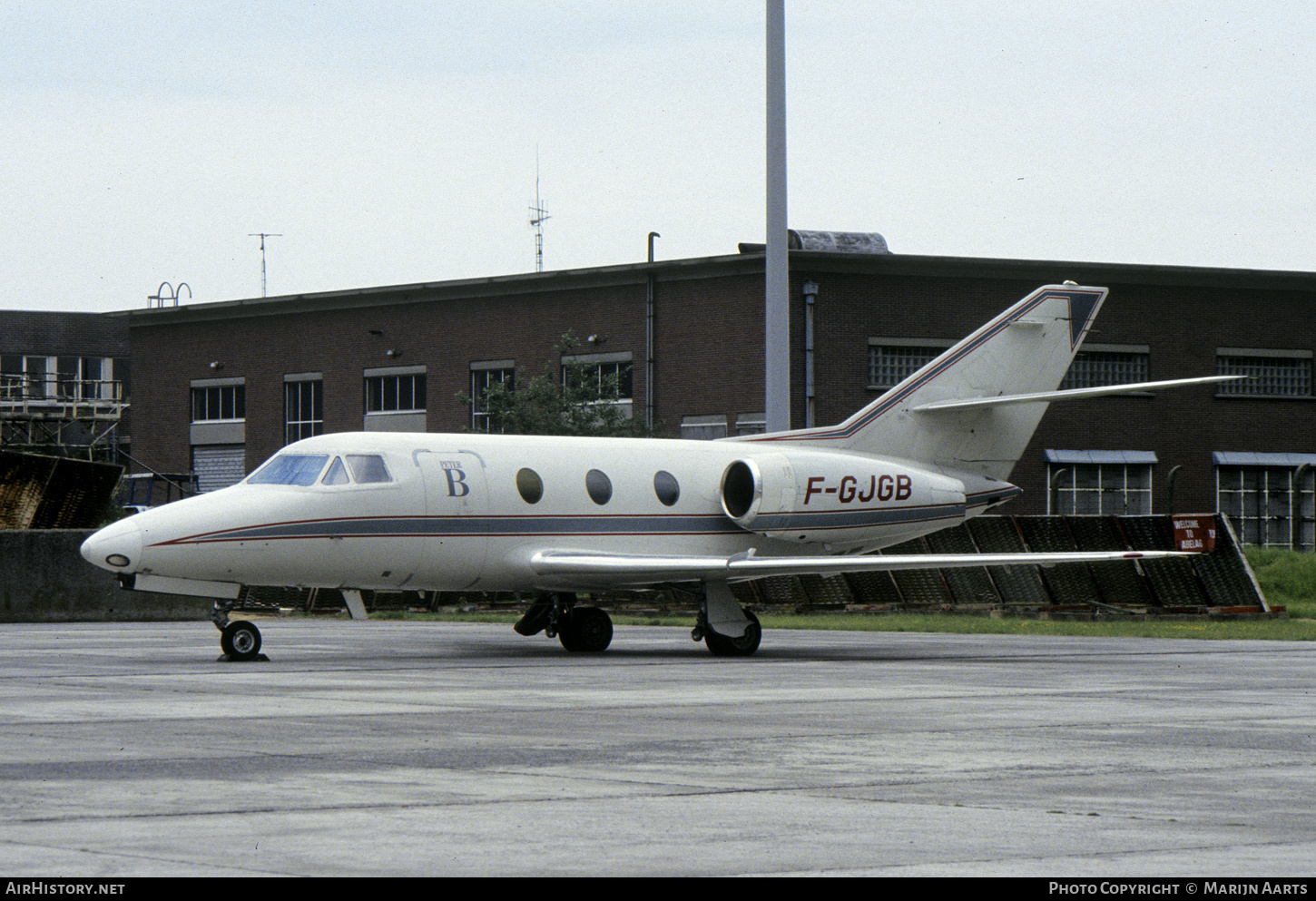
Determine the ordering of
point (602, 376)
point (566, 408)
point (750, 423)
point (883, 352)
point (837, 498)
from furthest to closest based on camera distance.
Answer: point (602, 376) → point (883, 352) → point (750, 423) → point (566, 408) → point (837, 498)

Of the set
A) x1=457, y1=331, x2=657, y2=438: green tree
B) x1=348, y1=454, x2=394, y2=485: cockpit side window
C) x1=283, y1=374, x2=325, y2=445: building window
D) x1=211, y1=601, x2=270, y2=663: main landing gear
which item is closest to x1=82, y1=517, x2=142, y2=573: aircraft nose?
x1=211, y1=601, x2=270, y2=663: main landing gear

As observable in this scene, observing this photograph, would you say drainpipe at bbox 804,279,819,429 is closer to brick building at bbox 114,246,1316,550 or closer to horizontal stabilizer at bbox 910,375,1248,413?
brick building at bbox 114,246,1316,550

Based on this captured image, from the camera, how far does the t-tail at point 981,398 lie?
25.4m

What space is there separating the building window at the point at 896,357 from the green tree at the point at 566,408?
6.53 metres

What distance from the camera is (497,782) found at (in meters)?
9.48

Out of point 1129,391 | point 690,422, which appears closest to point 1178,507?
point 690,422

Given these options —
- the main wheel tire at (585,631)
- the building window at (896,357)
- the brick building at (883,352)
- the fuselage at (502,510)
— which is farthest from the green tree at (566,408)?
the main wheel tire at (585,631)

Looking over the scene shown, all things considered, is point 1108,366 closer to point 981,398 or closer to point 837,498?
point 981,398

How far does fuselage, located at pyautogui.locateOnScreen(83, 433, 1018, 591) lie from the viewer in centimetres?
1994

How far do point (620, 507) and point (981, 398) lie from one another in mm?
5970

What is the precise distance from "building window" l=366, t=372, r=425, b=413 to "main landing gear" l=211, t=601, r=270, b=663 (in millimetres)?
Result: 39164

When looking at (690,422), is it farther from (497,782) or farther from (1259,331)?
(497,782)

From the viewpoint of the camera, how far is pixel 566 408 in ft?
159

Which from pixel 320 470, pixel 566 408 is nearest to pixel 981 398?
pixel 320 470
